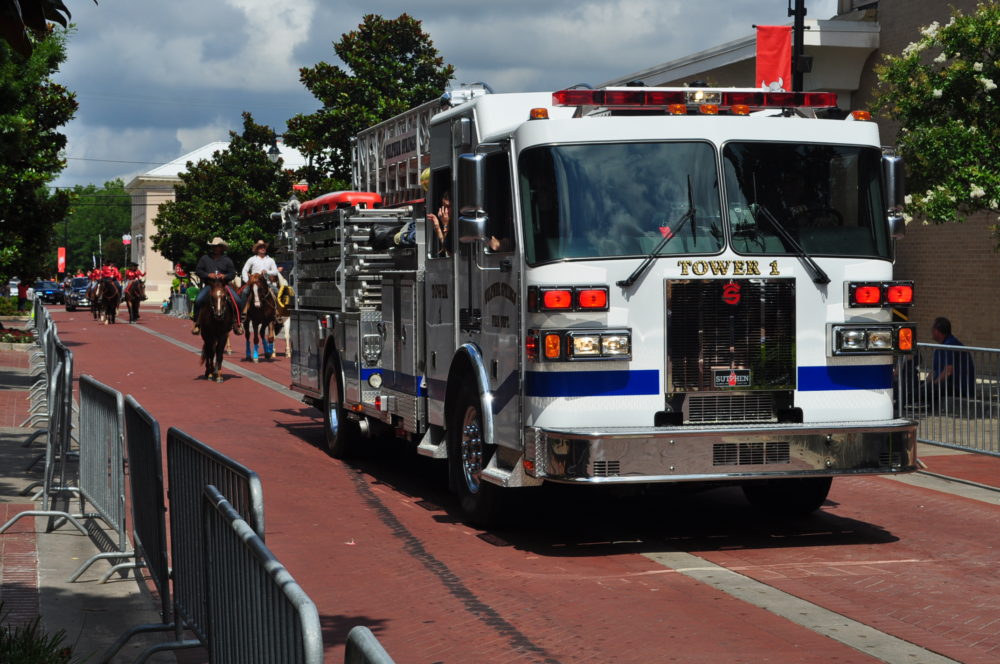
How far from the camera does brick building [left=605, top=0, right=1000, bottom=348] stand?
26.0m

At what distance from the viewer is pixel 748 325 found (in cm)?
909

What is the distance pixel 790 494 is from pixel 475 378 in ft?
8.87

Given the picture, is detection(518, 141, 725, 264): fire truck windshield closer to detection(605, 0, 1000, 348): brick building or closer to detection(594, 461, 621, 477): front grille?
detection(594, 461, 621, 477): front grille

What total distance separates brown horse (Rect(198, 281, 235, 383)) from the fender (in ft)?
46.3

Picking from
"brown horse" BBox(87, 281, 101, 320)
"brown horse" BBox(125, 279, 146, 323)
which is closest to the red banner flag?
"brown horse" BBox(87, 281, 101, 320)

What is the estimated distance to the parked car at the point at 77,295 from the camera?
70.8m

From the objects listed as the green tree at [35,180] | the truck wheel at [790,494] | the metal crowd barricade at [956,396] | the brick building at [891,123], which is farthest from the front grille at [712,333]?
the brick building at [891,123]

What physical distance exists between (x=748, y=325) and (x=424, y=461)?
234 inches

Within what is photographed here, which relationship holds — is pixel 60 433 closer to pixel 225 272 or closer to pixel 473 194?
pixel 473 194

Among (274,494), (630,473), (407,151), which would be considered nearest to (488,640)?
(630,473)

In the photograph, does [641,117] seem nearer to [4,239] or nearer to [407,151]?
[407,151]

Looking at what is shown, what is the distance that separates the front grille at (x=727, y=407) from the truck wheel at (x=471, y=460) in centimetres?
159

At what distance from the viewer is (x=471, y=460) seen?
1017 centimetres

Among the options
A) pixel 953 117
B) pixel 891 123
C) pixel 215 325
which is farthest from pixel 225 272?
pixel 891 123
